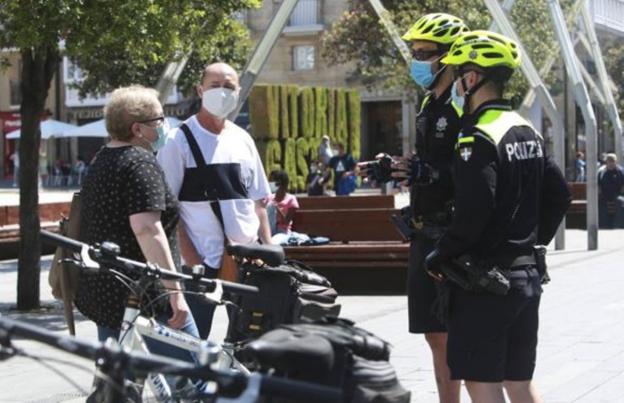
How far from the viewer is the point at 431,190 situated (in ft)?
20.7

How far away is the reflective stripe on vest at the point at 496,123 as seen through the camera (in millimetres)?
5137

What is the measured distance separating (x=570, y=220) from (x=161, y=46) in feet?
53.1

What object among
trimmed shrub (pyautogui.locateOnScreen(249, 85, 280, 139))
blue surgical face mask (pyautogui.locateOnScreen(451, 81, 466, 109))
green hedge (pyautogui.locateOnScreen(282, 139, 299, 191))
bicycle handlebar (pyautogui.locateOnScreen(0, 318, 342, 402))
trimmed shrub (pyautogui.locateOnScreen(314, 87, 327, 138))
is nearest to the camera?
bicycle handlebar (pyautogui.locateOnScreen(0, 318, 342, 402))

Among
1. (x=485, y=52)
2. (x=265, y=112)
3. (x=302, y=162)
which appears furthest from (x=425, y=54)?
(x=302, y=162)

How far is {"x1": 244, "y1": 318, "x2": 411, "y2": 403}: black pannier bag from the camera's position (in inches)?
126

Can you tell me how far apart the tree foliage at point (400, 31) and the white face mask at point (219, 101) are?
26.2 m

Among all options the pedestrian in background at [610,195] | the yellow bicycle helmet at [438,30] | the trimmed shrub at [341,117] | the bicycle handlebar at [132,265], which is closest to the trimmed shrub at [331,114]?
the trimmed shrub at [341,117]

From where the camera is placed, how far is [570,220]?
2773 cm

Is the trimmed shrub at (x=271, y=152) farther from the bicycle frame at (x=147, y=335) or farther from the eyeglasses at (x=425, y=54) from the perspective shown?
the bicycle frame at (x=147, y=335)

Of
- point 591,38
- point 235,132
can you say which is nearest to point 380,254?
point 235,132

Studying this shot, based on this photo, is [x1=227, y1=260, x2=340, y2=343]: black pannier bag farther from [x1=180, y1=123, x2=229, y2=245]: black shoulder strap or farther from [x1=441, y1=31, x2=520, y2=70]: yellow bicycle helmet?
[x1=441, y1=31, x2=520, y2=70]: yellow bicycle helmet

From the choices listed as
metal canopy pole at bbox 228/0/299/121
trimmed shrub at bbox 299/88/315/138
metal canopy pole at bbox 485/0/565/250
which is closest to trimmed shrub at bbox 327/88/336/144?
trimmed shrub at bbox 299/88/315/138

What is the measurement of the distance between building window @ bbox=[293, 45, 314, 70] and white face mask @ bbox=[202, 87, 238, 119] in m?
54.2

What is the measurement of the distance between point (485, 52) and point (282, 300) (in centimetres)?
149
